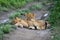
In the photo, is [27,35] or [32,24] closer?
[27,35]

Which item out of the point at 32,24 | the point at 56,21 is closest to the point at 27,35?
the point at 32,24

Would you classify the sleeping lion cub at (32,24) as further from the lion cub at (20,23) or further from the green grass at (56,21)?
the green grass at (56,21)

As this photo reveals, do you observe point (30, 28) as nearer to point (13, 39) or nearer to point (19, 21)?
point (19, 21)

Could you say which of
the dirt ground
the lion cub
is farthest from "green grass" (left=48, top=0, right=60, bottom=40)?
the lion cub

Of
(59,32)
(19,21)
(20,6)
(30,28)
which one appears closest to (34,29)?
(30,28)

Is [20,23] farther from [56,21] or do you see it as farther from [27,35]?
[56,21]

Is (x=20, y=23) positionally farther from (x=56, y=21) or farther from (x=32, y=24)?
(x=56, y=21)

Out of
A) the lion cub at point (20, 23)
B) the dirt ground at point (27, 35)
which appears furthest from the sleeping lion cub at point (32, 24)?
the dirt ground at point (27, 35)

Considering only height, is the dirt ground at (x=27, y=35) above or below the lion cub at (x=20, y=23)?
below

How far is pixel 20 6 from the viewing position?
9.87 meters

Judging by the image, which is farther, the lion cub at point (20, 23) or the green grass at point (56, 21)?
the lion cub at point (20, 23)

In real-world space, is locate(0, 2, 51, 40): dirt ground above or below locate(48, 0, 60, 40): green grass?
below

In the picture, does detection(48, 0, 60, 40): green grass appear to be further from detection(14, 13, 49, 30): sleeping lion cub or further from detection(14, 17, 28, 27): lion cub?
detection(14, 17, 28, 27): lion cub

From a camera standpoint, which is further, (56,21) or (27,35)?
(56,21)
